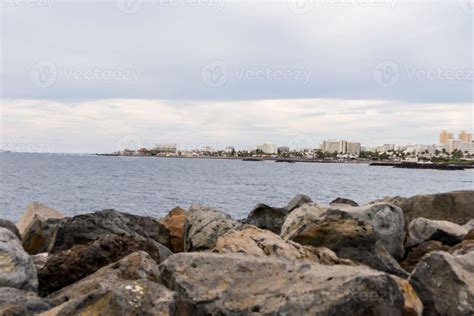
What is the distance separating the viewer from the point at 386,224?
10695 mm

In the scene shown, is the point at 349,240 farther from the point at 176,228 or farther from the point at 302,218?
the point at 176,228

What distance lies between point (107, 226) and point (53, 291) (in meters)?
2.87

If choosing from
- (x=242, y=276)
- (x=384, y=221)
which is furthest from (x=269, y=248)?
(x=384, y=221)

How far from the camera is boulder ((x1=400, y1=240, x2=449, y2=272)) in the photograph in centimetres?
1065

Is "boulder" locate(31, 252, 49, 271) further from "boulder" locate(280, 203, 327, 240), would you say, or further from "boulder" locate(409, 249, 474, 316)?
"boulder" locate(409, 249, 474, 316)

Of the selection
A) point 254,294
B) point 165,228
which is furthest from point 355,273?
point 165,228

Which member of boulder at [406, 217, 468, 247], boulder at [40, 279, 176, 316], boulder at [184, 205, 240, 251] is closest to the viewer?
boulder at [40, 279, 176, 316]

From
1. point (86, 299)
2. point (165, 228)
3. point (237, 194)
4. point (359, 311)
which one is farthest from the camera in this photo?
point (237, 194)

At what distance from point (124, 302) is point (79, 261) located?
A: 110 inches

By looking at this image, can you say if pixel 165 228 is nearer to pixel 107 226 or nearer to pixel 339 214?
pixel 107 226

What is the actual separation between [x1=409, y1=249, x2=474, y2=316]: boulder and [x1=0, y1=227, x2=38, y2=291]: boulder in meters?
4.39

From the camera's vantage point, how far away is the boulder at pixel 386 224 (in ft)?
34.7

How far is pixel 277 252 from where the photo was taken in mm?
7387

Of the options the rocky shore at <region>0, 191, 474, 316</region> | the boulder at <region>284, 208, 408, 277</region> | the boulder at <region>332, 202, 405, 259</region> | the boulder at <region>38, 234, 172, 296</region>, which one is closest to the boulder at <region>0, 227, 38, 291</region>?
the rocky shore at <region>0, 191, 474, 316</region>
